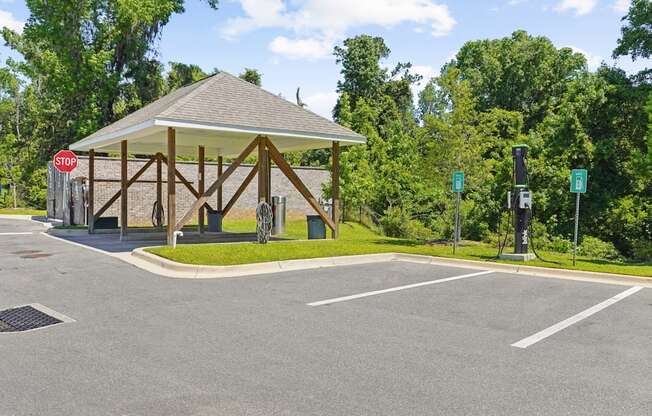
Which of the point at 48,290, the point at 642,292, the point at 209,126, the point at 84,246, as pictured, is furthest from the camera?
the point at 84,246

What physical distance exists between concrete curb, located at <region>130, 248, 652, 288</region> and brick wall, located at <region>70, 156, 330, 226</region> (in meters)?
13.2

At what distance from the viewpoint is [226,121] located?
49.0 feet

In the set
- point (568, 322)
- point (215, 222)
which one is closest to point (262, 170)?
point (215, 222)

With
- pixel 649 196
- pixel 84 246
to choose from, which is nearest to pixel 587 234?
pixel 649 196

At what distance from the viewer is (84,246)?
1577cm

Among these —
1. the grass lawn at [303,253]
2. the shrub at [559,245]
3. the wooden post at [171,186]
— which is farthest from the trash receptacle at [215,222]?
the shrub at [559,245]

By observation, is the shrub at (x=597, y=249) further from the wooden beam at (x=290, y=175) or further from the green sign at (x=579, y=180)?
the wooden beam at (x=290, y=175)

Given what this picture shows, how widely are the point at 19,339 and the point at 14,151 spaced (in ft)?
128

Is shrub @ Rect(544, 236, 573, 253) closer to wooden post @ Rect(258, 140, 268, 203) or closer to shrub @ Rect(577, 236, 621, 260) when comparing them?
shrub @ Rect(577, 236, 621, 260)

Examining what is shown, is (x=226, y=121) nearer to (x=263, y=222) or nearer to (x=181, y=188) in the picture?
(x=263, y=222)

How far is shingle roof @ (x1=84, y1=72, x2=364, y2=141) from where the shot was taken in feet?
48.4

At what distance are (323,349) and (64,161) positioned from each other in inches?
845

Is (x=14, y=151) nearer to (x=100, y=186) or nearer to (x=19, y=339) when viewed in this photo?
(x=100, y=186)

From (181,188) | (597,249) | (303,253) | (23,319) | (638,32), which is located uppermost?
(638,32)
